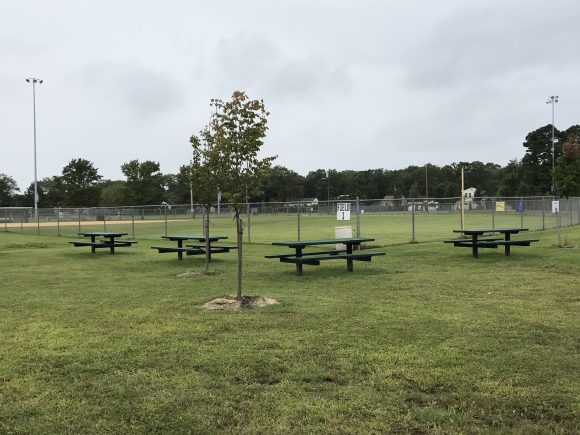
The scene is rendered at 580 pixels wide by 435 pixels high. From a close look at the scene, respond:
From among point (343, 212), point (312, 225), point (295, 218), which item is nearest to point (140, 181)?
point (295, 218)

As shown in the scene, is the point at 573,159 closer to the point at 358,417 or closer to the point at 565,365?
the point at 565,365

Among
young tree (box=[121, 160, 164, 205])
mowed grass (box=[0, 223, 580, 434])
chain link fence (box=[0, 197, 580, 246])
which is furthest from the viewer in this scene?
young tree (box=[121, 160, 164, 205])

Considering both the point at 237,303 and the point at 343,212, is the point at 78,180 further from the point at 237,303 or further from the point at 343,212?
the point at 237,303

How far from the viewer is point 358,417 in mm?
3684

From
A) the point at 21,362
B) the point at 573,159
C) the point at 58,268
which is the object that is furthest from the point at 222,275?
the point at 573,159

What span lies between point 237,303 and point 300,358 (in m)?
2.87

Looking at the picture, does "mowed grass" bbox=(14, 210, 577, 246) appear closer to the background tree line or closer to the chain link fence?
the chain link fence

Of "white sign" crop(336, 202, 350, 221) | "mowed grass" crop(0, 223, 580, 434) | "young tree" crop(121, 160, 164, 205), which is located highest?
"young tree" crop(121, 160, 164, 205)

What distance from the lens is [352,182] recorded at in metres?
140

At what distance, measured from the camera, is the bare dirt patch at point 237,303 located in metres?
7.67

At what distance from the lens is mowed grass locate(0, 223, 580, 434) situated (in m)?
3.71

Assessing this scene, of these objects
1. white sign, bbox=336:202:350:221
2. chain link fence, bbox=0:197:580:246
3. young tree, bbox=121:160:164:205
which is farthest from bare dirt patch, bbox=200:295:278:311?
young tree, bbox=121:160:164:205

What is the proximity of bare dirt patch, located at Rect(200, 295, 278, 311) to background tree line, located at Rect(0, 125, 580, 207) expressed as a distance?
41.4 ft

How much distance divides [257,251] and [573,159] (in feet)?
36.3
